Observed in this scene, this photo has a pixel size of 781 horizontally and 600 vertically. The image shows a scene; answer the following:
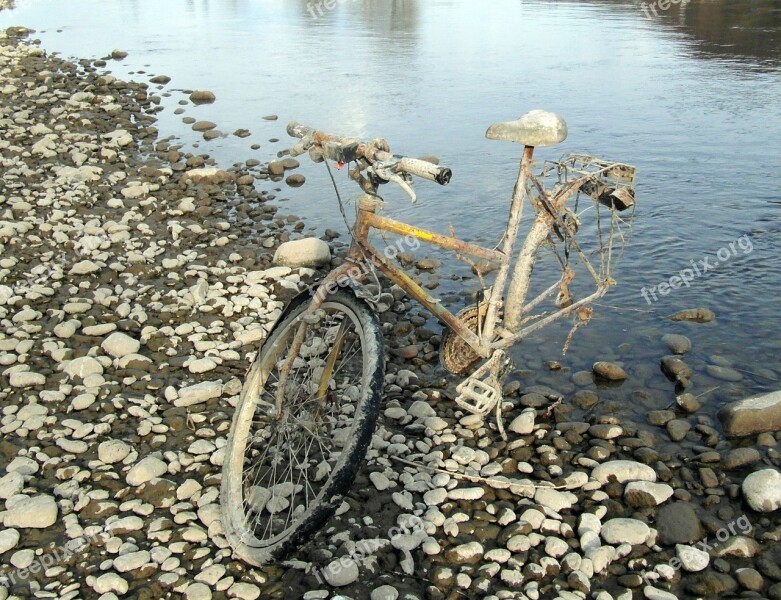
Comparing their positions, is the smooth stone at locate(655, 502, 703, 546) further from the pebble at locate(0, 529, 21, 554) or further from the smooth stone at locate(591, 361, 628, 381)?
the pebble at locate(0, 529, 21, 554)

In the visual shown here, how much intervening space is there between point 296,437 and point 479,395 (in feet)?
4.58

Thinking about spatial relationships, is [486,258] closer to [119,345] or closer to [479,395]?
[479,395]

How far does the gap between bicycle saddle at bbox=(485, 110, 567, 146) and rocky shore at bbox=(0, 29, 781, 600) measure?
214cm

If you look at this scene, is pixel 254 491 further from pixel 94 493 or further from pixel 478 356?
pixel 478 356

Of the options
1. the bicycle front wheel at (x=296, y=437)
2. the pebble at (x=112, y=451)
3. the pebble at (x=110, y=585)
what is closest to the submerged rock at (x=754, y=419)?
the bicycle front wheel at (x=296, y=437)

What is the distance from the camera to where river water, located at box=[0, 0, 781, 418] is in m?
6.72

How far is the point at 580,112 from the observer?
1491 cm

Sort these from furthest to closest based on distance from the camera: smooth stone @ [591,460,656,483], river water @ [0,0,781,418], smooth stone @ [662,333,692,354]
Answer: river water @ [0,0,781,418], smooth stone @ [662,333,692,354], smooth stone @ [591,460,656,483]

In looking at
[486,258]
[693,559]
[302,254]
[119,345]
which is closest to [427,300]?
[486,258]

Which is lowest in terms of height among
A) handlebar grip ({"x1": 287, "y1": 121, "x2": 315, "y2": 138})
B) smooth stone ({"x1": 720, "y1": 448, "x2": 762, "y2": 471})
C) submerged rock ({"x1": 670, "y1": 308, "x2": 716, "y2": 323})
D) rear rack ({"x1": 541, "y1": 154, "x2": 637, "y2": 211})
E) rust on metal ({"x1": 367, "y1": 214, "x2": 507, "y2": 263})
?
smooth stone ({"x1": 720, "y1": 448, "x2": 762, "y2": 471})

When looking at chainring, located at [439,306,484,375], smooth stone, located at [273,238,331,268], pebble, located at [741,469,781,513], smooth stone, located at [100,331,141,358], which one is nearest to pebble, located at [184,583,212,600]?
chainring, located at [439,306,484,375]

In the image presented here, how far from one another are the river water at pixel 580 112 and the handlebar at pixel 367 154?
2918 mm

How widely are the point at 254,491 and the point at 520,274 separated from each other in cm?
261

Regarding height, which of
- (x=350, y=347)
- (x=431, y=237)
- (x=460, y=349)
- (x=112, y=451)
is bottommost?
(x=112, y=451)
